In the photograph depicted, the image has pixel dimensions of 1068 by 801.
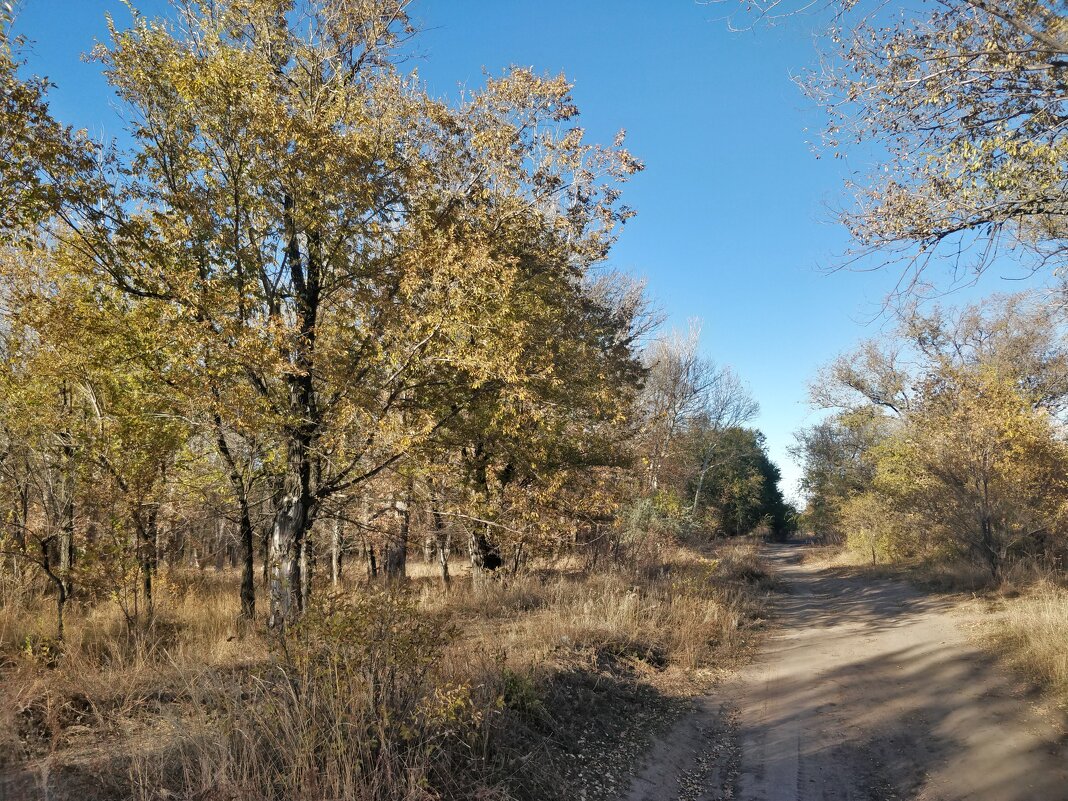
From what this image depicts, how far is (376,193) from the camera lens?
25.3 feet

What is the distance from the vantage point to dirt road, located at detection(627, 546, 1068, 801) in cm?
475

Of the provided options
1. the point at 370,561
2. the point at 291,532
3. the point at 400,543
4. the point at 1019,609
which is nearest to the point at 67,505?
the point at 291,532

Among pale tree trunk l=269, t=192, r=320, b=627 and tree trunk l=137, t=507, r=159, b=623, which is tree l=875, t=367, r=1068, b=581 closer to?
pale tree trunk l=269, t=192, r=320, b=627

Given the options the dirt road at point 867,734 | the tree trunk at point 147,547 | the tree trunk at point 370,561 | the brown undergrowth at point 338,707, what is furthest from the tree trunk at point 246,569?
the dirt road at point 867,734

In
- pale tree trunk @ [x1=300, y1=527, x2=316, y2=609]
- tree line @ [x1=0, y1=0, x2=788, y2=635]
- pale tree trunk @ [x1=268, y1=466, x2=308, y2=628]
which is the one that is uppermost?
tree line @ [x1=0, y1=0, x2=788, y2=635]

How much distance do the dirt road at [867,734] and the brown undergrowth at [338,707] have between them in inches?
22.4

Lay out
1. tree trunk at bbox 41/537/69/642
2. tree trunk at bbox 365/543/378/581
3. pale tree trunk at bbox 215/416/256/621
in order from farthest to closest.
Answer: tree trunk at bbox 365/543/378/581
pale tree trunk at bbox 215/416/256/621
tree trunk at bbox 41/537/69/642

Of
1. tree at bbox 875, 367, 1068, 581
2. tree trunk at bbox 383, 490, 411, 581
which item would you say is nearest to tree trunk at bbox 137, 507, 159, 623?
tree trunk at bbox 383, 490, 411, 581

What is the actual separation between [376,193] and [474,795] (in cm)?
695

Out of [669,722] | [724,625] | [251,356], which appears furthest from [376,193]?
[724,625]

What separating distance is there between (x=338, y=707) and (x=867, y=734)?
535cm

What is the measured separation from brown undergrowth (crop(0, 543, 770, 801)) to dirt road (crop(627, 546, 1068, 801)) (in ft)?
1.87

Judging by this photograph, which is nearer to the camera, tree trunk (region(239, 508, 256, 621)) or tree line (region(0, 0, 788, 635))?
tree line (region(0, 0, 788, 635))

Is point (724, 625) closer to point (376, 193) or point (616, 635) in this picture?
point (616, 635)
